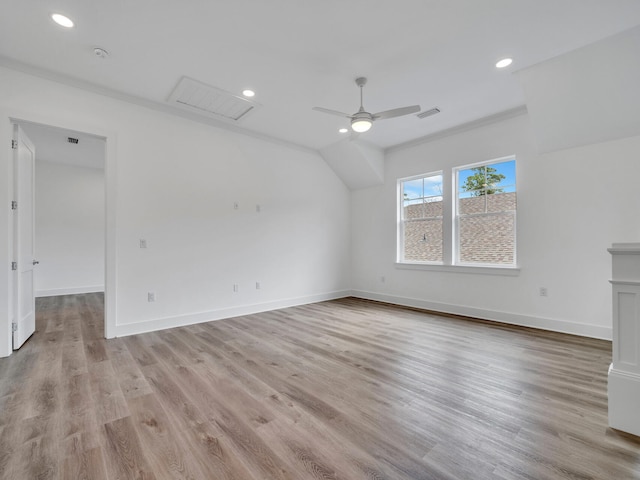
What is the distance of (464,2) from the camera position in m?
2.35

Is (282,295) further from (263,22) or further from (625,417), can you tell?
(625,417)

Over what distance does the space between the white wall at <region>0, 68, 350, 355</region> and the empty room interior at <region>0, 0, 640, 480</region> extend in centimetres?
3

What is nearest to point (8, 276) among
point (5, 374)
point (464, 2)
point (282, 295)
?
point (5, 374)

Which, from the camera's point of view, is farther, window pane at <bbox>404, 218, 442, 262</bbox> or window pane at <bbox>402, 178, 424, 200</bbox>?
window pane at <bbox>402, 178, 424, 200</bbox>

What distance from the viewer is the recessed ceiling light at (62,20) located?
2.50m

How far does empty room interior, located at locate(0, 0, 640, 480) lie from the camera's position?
5.88 feet

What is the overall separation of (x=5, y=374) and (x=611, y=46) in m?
6.40

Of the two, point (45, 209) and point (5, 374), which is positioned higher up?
point (45, 209)

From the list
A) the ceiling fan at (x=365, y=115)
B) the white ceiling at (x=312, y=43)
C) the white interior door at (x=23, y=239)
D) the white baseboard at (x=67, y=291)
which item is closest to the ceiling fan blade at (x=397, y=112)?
the ceiling fan at (x=365, y=115)

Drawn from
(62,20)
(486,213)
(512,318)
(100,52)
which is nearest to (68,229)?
(100,52)

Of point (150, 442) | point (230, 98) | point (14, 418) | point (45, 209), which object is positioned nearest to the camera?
point (150, 442)

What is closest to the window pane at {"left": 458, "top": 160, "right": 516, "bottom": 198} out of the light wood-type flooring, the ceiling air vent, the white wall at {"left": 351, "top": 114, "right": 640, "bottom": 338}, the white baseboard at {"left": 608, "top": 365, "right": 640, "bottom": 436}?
the white wall at {"left": 351, "top": 114, "right": 640, "bottom": 338}

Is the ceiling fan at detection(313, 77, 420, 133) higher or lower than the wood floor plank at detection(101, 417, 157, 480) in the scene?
higher

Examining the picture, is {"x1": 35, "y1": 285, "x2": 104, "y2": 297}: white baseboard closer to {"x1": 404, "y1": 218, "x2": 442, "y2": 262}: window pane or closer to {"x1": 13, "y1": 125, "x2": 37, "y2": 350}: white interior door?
{"x1": 13, "y1": 125, "x2": 37, "y2": 350}: white interior door
